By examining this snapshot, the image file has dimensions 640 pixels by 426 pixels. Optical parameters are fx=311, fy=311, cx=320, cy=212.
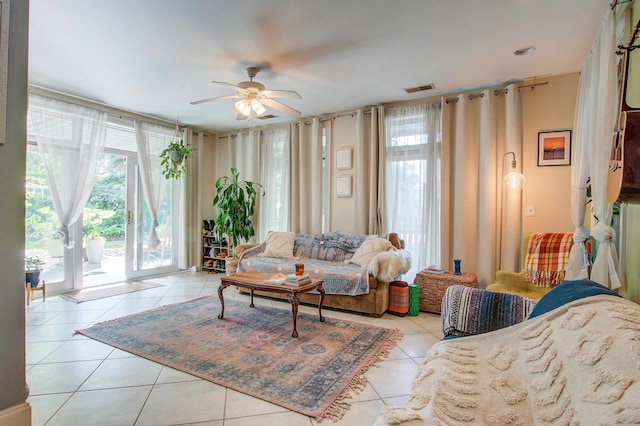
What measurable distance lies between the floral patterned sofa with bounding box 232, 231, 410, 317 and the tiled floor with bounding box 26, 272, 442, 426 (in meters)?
0.47

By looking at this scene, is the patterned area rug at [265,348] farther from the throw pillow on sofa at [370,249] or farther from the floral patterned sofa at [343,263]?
the throw pillow on sofa at [370,249]

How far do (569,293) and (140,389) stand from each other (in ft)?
8.40

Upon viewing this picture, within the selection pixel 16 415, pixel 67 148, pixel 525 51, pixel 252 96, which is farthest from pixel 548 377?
pixel 67 148

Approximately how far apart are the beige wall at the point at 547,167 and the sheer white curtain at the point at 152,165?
5416mm

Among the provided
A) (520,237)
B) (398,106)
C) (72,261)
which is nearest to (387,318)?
(520,237)

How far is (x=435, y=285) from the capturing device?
354cm

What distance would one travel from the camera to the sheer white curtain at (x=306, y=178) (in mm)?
5020

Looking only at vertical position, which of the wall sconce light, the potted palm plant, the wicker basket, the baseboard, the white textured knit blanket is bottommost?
the baseboard

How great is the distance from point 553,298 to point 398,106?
3478 mm

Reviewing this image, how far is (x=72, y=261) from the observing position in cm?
445

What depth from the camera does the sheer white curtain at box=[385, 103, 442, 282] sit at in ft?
13.6

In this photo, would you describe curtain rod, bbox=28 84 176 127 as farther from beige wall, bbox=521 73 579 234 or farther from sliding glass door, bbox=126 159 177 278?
beige wall, bbox=521 73 579 234

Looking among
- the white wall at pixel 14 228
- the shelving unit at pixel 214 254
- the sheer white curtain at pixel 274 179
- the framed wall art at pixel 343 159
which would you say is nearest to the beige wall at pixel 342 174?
the framed wall art at pixel 343 159

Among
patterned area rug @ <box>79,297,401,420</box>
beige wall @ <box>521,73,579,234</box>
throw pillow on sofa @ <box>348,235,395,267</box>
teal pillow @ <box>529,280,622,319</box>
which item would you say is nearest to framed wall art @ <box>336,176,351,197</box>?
throw pillow on sofa @ <box>348,235,395,267</box>
